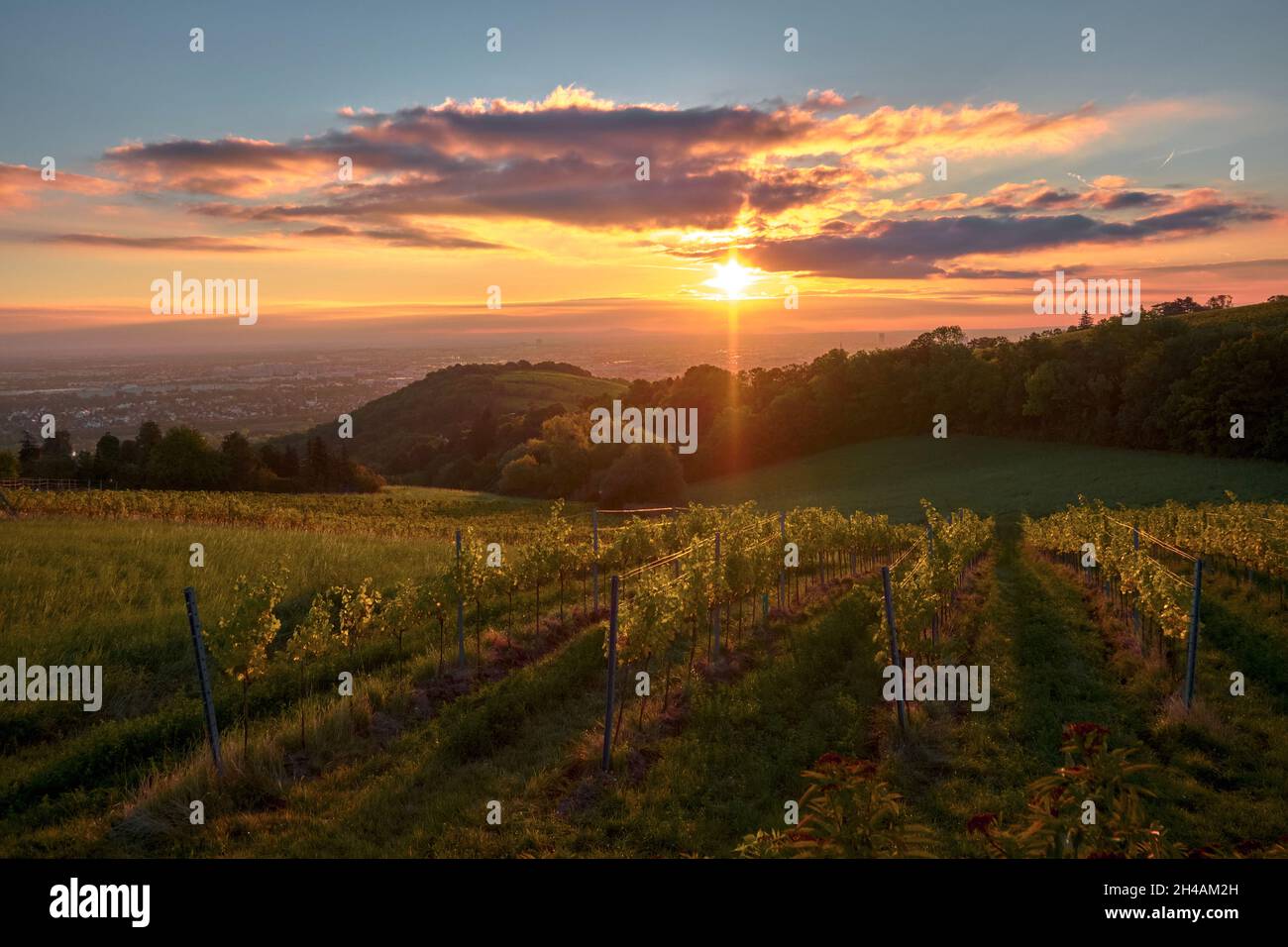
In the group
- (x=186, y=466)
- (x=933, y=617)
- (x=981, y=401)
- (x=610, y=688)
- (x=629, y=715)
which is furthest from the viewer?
(x=981, y=401)

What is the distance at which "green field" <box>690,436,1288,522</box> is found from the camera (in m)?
44.6

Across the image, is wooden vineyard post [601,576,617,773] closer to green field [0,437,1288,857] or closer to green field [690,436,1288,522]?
green field [0,437,1288,857]

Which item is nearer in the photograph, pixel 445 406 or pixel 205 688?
pixel 205 688

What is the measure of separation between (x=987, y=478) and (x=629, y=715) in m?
50.0

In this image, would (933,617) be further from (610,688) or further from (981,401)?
(981,401)

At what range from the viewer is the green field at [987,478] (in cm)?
4459

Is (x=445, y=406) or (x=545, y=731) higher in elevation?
(x=445, y=406)

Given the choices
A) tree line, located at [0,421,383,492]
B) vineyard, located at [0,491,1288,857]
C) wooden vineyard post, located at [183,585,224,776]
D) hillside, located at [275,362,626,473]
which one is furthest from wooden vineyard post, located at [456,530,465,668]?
hillside, located at [275,362,626,473]

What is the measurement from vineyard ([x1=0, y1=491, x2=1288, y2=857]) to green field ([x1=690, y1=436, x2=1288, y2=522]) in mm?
27568

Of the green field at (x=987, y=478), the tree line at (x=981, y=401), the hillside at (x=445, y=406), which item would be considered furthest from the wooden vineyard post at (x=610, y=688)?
the hillside at (x=445, y=406)

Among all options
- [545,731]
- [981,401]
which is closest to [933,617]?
[545,731]

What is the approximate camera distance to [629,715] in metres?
11.4

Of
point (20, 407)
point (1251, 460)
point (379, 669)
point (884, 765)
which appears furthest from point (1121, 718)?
point (20, 407)

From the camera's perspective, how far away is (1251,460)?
160 ft
